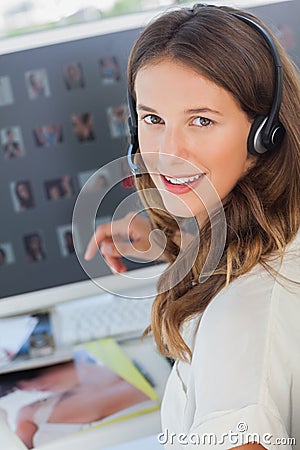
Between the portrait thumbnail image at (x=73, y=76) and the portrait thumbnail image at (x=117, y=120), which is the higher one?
the portrait thumbnail image at (x=73, y=76)

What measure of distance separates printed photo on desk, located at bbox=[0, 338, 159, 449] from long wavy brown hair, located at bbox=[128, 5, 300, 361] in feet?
0.60

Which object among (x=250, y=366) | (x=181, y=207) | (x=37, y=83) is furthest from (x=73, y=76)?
(x=250, y=366)

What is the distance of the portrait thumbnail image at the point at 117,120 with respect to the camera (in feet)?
4.05

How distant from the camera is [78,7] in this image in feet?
5.97

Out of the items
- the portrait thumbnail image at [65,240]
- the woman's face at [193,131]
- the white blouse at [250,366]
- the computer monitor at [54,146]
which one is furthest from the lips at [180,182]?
the portrait thumbnail image at [65,240]

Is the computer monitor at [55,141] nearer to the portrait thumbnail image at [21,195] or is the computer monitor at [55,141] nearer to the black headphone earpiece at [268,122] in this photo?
the portrait thumbnail image at [21,195]

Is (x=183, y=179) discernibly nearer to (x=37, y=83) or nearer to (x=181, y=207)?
(x=181, y=207)

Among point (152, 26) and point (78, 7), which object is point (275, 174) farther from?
point (78, 7)

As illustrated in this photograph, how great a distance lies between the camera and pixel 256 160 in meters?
0.91

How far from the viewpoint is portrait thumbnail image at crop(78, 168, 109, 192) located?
105 cm

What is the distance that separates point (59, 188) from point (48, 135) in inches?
3.8

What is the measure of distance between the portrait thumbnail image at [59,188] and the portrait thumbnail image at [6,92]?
154 millimetres

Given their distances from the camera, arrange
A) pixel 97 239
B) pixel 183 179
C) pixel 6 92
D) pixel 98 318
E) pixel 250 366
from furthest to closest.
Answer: pixel 98 318 → pixel 6 92 → pixel 97 239 → pixel 183 179 → pixel 250 366

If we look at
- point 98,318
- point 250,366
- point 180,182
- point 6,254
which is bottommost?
point 98,318
